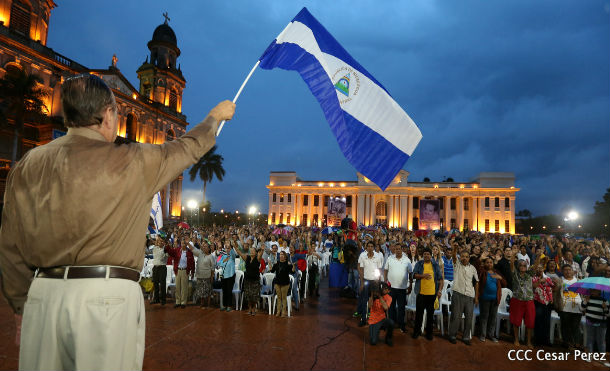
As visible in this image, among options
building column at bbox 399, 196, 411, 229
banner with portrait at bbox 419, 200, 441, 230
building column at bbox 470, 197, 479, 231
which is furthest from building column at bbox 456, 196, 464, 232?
banner with portrait at bbox 419, 200, 441, 230

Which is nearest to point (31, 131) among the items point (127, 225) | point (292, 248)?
point (292, 248)

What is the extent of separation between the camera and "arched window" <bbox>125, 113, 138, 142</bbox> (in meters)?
32.0

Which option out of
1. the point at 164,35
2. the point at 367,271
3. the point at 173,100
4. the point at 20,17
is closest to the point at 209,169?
the point at 173,100

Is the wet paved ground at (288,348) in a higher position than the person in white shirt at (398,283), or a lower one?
lower

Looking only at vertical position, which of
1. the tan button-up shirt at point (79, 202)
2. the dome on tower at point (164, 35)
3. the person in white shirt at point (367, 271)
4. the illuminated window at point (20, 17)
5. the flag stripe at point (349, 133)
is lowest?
the person in white shirt at point (367, 271)

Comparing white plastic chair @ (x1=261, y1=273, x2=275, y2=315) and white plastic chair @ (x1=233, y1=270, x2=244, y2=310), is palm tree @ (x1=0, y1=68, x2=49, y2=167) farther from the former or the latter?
white plastic chair @ (x1=261, y1=273, x2=275, y2=315)

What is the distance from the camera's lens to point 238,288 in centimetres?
862

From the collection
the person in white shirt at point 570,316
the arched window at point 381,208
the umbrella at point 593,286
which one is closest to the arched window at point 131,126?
the person in white shirt at point 570,316

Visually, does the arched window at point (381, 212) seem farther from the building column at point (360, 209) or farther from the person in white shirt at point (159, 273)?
the person in white shirt at point (159, 273)

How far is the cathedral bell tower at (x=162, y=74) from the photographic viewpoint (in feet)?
122

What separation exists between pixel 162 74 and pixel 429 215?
116 ft

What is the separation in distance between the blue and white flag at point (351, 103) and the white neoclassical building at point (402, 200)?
180 ft

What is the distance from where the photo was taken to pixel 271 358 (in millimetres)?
5129

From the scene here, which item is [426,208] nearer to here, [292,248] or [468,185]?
[468,185]
